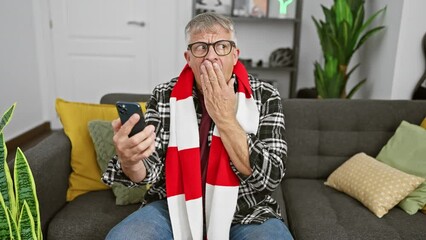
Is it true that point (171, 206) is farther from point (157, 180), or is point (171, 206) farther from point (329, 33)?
point (329, 33)

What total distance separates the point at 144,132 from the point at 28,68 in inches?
114

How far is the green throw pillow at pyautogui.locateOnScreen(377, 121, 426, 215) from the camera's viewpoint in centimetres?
140

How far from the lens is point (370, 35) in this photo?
7.97 feet

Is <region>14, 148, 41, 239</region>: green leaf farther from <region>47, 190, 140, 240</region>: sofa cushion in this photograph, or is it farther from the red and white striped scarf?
the red and white striped scarf

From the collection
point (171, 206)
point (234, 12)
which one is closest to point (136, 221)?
point (171, 206)

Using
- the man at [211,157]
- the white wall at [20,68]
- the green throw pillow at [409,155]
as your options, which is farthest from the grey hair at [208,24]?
the white wall at [20,68]

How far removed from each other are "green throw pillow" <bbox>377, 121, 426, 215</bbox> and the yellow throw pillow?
1268 millimetres

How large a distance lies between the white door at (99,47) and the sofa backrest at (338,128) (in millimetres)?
→ 2203

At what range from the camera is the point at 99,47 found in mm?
3441

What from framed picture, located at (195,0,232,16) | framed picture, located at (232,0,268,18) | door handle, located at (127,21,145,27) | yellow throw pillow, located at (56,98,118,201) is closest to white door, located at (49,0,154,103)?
door handle, located at (127,21,145,27)

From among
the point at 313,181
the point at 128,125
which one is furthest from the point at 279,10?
the point at 128,125

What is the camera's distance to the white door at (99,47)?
336 cm

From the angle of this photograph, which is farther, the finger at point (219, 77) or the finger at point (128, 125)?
the finger at point (219, 77)

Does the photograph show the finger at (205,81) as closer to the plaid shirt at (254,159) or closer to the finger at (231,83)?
the finger at (231,83)
